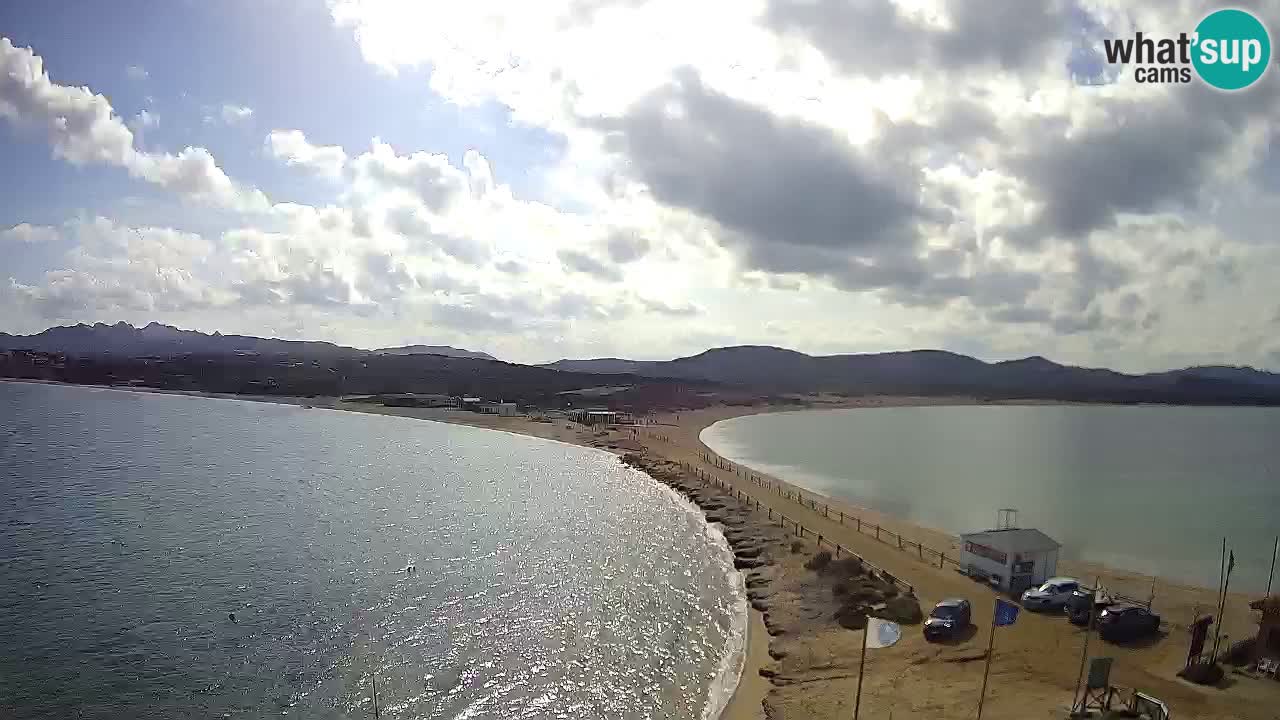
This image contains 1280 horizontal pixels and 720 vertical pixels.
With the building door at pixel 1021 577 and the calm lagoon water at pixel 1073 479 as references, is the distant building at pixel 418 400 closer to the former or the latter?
the calm lagoon water at pixel 1073 479

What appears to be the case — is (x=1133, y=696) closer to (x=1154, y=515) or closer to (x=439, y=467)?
(x=1154, y=515)

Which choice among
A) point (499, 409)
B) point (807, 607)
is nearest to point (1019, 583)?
point (807, 607)

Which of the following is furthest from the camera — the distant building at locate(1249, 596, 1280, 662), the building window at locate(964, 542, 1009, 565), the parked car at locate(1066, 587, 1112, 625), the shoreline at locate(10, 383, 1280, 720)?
the building window at locate(964, 542, 1009, 565)

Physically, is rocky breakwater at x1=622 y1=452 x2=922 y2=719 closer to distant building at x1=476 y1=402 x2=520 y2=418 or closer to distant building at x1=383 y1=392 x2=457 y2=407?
distant building at x1=476 y1=402 x2=520 y2=418

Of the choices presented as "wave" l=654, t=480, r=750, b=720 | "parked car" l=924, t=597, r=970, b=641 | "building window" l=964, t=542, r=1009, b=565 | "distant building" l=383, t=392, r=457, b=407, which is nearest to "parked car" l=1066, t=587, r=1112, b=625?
"building window" l=964, t=542, r=1009, b=565

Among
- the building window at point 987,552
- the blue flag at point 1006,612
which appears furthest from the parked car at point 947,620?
the blue flag at point 1006,612

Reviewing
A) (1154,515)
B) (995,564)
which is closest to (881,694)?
(995,564)
